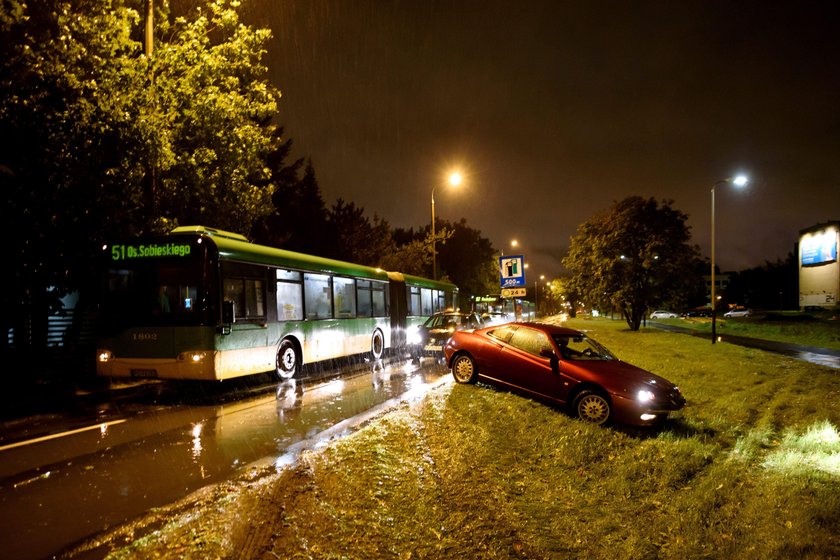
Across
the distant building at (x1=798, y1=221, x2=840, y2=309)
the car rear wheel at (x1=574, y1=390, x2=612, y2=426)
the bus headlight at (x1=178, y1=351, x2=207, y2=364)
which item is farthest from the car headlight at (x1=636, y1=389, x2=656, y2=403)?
the distant building at (x1=798, y1=221, x2=840, y2=309)

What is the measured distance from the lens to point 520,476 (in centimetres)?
575

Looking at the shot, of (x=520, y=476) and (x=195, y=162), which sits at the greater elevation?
(x=195, y=162)

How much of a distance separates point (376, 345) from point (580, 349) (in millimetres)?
9633

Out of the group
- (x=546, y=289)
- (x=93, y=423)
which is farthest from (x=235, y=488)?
(x=546, y=289)

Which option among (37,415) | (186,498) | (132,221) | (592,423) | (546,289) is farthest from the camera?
(546,289)

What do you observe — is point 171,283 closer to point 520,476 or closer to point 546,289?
point 520,476

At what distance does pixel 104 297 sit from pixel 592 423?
9.87 metres

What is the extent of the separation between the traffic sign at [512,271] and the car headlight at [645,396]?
63.0ft

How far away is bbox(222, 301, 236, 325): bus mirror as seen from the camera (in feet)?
33.2

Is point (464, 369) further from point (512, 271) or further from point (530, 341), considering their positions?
point (512, 271)

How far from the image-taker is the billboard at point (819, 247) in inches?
2450

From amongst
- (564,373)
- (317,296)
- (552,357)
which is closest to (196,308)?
(317,296)

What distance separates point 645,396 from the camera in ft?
27.0

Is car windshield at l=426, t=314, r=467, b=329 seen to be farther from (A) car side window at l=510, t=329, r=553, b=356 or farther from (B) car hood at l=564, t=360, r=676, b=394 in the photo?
(B) car hood at l=564, t=360, r=676, b=394
